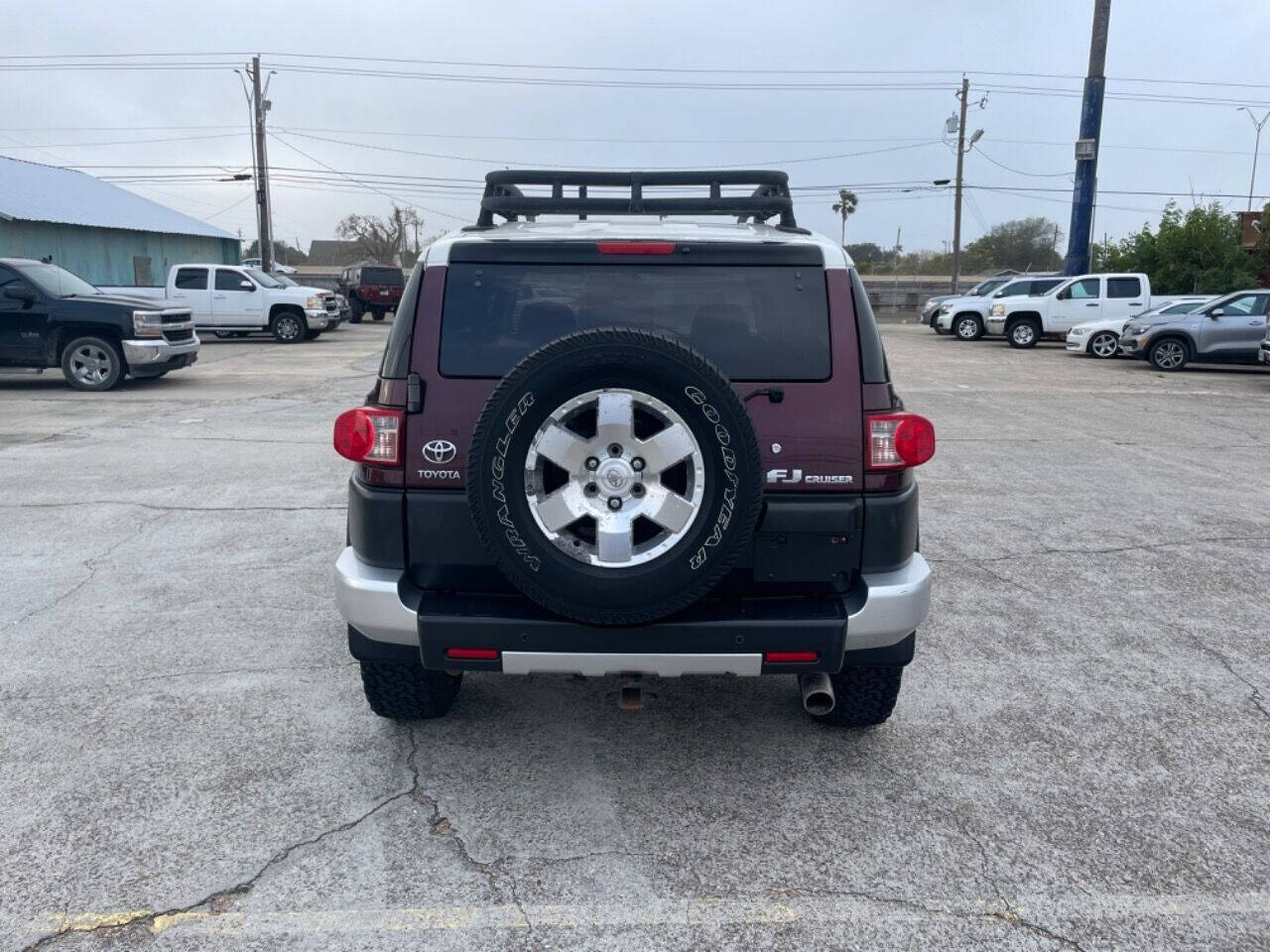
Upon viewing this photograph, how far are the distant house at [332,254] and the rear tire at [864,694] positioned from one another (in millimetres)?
90375

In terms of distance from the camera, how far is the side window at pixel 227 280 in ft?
86.7

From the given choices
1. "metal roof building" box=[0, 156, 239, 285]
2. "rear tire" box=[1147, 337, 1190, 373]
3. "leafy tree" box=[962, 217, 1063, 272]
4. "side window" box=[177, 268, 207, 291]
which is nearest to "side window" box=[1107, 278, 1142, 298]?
"rear tire" box=[1147, 337, 1190, 373]

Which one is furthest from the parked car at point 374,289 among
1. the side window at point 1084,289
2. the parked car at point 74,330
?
the parked car at point 74,330

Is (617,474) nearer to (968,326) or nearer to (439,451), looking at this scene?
(439,451)

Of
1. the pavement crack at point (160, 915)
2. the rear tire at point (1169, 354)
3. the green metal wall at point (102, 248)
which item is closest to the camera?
the pavement crack at point (160, 915)

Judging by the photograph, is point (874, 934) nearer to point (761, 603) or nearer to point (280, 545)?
point (761, 603)

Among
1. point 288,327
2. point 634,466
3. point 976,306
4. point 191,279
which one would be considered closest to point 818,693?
point 634,466

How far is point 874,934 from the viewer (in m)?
2.92

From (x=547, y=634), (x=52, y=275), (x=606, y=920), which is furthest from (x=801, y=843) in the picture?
(x=52, y=275)

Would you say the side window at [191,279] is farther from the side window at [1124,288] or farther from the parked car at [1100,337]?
the side window at [1124,288]

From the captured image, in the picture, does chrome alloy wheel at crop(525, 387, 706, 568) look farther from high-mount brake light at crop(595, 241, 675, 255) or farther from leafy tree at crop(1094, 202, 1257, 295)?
leafy tree at crop(1094, 202, 1257, 295)

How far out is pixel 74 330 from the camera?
1512 centimetres

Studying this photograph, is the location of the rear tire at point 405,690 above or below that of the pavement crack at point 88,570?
above

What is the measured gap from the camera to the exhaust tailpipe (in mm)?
3873
